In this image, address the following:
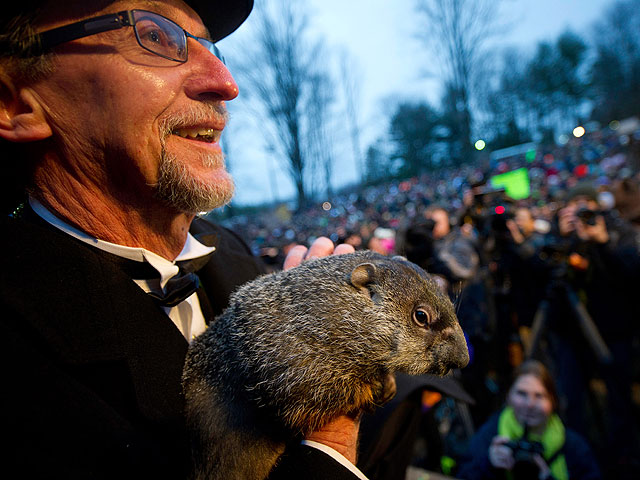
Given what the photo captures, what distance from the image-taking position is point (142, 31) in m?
1.46

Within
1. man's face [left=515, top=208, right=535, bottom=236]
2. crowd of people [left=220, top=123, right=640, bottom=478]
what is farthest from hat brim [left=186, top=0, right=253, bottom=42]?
man's face [left=515, top=208, right=535, bottom=236]

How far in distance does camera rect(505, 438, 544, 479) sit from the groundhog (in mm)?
2662

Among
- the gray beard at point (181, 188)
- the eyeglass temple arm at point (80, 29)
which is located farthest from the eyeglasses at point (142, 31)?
the gray beard at point (181, 188)

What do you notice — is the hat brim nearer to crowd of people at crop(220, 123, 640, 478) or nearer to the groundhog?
the groundhog

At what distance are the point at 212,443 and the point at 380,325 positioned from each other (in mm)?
749

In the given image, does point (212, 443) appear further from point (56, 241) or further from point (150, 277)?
point (56, 241)

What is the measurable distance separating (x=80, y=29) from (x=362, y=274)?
1.47m

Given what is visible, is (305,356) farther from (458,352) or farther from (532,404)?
(532,404)

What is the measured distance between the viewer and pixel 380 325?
141 centimetres

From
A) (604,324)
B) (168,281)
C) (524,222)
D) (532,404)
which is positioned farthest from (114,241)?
(524,222)

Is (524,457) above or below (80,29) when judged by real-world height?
below

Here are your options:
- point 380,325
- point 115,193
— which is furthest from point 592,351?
point 115,193

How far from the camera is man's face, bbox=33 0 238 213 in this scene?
4.62 feet

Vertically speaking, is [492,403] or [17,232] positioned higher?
[17,232]
